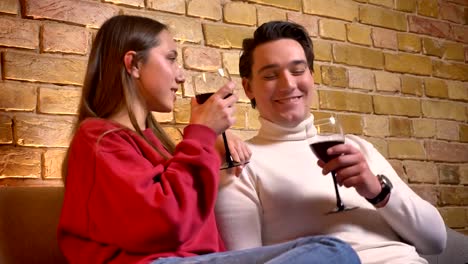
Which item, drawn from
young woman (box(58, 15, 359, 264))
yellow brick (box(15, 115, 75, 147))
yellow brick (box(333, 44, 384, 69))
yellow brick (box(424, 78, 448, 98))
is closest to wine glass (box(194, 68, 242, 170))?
young woman (box(58, 15, 359, 264))

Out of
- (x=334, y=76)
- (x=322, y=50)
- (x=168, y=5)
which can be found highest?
(x=168, y=5)

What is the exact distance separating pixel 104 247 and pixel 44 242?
12.2 inches

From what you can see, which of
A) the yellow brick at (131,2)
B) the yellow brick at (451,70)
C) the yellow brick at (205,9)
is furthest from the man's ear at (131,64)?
the yellow brick at (451,70)

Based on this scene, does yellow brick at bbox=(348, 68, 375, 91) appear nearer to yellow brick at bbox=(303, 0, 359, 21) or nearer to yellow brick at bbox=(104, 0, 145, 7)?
yellow brick at bbox=(303, 0, 359, 21)

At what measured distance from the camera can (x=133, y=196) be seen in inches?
41.9

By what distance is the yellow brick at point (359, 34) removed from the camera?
243 centimetres

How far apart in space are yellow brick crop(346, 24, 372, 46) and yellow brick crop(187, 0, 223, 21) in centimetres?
65

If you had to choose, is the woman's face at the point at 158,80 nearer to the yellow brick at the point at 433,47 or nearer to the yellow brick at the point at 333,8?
the yellow brick at the point at 333,8

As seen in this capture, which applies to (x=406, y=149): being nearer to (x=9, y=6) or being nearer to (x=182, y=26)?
(x=182, y=26)

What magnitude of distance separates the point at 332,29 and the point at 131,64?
49.7 inches

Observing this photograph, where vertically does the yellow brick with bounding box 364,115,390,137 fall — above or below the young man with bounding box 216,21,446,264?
above

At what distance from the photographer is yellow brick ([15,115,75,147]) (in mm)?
1601

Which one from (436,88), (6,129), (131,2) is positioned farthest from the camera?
(436,88)

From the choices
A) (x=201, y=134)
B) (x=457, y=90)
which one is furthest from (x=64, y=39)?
(x=457, y=90)
